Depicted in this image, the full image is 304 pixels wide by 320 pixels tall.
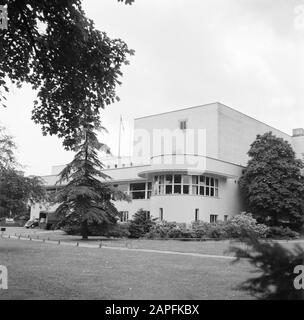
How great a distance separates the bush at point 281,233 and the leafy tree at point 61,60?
29648 mm

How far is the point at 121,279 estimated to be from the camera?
448 inches

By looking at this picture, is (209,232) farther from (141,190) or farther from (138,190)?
(138,190)

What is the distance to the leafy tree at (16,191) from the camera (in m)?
21.4

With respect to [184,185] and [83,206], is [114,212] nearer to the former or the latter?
[83,206]

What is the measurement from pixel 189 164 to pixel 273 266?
35.2 m

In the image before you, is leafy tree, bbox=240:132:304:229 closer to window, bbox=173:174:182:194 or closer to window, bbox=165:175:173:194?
window, bbox=173:174:182:194

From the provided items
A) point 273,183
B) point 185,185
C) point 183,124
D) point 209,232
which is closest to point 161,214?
point 185,185

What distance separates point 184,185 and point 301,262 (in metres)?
35.7

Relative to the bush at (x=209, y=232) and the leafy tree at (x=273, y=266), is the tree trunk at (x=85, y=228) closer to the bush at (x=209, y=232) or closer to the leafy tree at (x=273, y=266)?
the bush at (x=209, y=232)

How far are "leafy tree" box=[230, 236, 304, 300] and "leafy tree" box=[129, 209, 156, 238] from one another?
3240 cm

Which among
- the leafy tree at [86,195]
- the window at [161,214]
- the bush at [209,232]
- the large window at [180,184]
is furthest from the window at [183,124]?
the leafy tree at [86,195]

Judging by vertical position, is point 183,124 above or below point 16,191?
above

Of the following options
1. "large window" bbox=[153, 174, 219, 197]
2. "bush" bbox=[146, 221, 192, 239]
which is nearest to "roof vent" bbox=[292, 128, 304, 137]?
"large window" bbox=[153, 174, 219, 197]

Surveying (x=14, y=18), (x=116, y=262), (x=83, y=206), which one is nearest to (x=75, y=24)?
(x=14, y=18)
